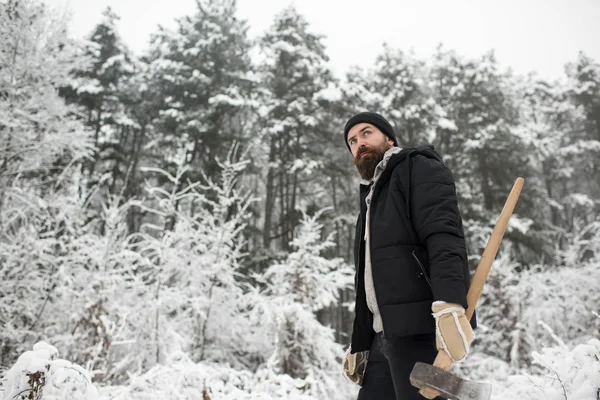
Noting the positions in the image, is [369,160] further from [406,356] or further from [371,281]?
[406,356]

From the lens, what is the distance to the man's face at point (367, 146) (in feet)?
7.75

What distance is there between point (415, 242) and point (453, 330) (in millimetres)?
448

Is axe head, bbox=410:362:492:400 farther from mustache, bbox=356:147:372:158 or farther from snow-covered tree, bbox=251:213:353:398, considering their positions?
snow-covered tree, bbox=251:213:353:398

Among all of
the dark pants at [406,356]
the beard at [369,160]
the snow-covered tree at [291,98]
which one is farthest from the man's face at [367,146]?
the snow-covered tree at [291,98]

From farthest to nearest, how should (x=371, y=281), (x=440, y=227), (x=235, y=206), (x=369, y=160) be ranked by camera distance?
(x=235, y=206), (x=369, y=160), (x=371, y=281), (x=440, y=227)

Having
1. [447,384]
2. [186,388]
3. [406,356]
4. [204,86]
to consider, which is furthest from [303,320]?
[204,86]

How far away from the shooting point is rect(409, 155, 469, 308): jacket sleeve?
1.60m

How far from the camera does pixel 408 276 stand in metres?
1.77

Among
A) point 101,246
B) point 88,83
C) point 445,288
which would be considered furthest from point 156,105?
point 445,288

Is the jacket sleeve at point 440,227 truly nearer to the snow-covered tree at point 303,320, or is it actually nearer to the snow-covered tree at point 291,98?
the snow-covered tree at point 303,320

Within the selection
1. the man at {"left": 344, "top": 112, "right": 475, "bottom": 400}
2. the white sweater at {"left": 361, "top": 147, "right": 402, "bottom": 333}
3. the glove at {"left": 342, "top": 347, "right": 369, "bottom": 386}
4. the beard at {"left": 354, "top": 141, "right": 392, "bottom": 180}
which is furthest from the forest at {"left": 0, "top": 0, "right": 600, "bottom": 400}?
the beard at {"left": 354, "top": 141, "right": 392, "bottom": 180}

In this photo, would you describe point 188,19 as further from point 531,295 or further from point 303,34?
point 531,295

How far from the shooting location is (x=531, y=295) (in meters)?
10.4

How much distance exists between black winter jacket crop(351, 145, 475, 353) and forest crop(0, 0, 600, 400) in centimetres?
134
